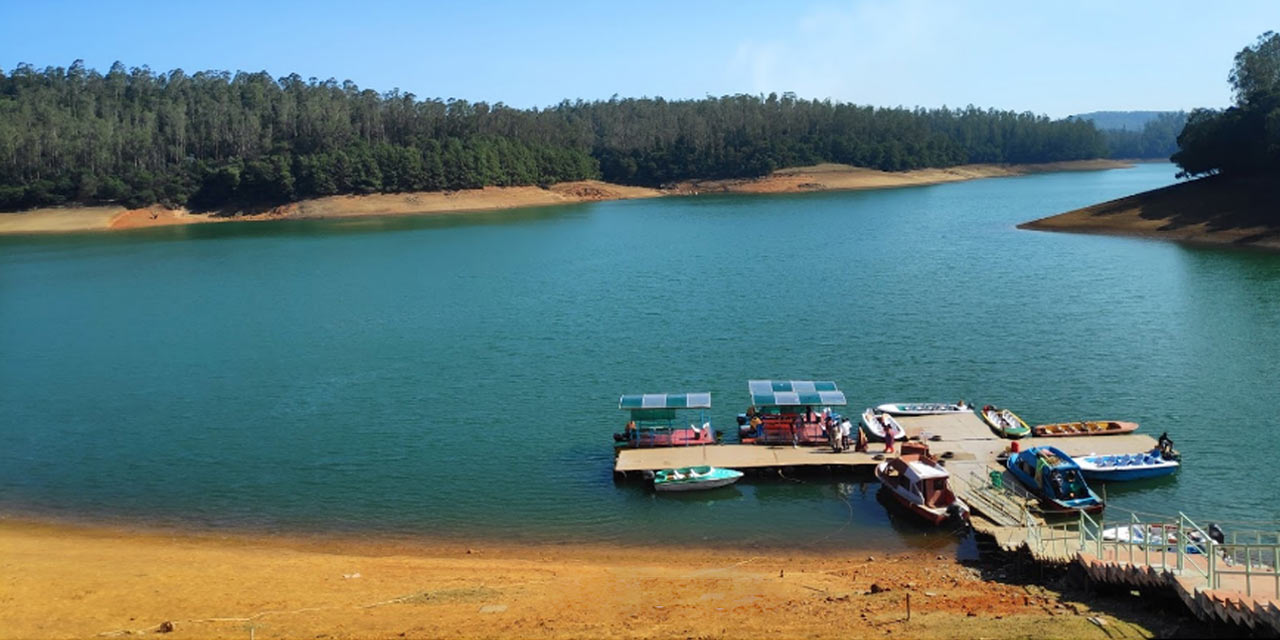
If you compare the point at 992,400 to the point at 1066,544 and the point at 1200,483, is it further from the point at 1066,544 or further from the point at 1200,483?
the point at 1066,544

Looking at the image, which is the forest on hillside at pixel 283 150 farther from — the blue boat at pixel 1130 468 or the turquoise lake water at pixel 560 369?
the blue boat at pixel 1130 468

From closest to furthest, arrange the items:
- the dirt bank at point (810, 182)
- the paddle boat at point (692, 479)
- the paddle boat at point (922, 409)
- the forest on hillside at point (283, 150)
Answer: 1. the paddle boat at point (692, 479)
2. the paddle boat at point (922, 409)
3. the forest on hillside at point (283, 150)
4. the dirt bank at point (810, 182)

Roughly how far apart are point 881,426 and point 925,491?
6.24 metres

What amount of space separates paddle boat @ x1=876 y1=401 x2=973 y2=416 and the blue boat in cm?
637

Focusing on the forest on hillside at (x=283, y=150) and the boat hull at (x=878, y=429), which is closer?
the boat hull at (x=878, y=429)

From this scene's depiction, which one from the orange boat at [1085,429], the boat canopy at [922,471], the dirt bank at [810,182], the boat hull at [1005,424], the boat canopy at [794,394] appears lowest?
the orange boat at [1085,429]

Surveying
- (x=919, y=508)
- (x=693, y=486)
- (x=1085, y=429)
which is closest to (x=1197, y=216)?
(x=1085, y=429)

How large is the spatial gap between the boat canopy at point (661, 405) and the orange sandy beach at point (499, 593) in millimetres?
8128

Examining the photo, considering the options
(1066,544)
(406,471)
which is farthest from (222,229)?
(1066,544)

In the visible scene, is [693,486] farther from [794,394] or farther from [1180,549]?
[1180,549]

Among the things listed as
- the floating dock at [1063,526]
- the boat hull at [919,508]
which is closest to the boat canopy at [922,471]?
the boat hull at [919,508]

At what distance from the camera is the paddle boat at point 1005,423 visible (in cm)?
3372

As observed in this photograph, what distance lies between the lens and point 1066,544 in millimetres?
22734

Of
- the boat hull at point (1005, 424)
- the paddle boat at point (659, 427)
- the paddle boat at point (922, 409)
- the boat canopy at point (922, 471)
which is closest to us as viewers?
the boat canopy at point (922, 471)
